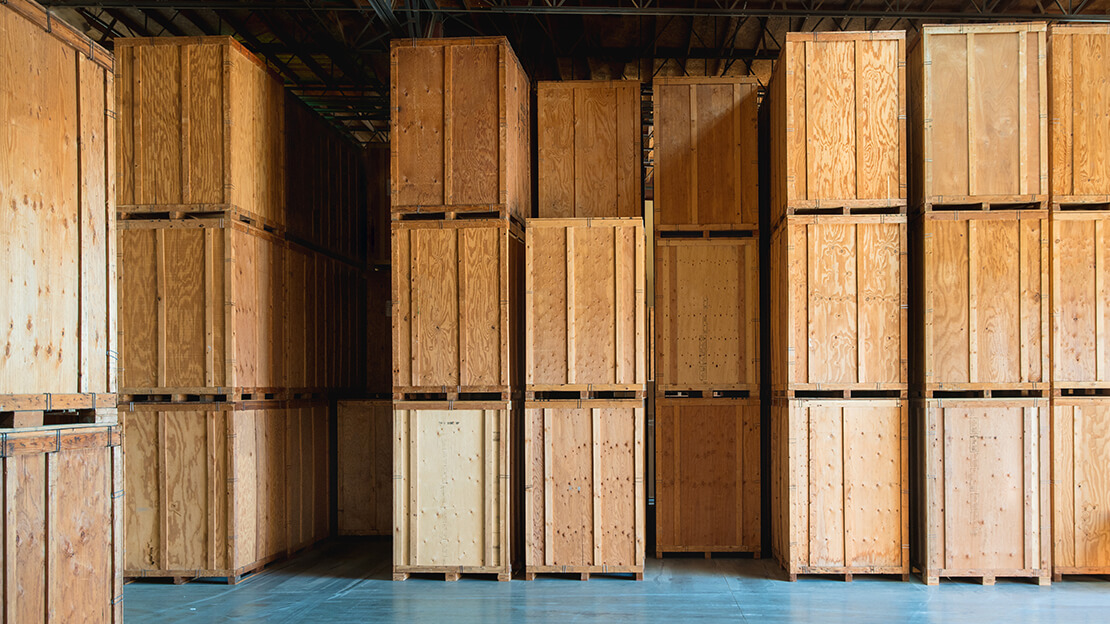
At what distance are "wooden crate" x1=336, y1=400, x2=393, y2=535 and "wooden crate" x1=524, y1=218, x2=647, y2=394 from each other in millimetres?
3576

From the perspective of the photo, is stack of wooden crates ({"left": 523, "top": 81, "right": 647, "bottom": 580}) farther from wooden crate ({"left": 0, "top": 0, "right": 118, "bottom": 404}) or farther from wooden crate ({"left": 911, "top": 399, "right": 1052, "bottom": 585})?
wooden crate ({"left": 0, "top": 0, "right": 118, "bottom": 404})

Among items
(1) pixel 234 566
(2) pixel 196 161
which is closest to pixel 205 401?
(1) pixel 234 566

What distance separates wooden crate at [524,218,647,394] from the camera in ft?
33.4

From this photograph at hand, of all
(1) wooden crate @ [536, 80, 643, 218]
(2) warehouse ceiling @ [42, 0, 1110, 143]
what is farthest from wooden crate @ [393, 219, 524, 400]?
(2) warehouse ceiling @ [42, 0, 1110, 143]

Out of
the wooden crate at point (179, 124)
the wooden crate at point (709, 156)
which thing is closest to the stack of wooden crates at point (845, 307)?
the wooden crate at point (709, 156)

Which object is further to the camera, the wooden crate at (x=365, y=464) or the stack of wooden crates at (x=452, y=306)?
the wooden crate at (x=365, y=464)

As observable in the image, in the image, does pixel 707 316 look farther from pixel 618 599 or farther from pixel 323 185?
pixel 323 185

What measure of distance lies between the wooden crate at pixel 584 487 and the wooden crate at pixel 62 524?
4.74 m

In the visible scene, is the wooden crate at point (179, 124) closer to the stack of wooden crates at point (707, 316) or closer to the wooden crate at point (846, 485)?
the stack of wooden crates at point (707, 316)

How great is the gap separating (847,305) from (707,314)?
2.06 m

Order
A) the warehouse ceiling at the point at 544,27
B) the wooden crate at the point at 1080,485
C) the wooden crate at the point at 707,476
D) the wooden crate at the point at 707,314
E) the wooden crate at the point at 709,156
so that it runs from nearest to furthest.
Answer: the wooden crate at the point at 1080,485
the wooden crate at the point at 707,476
the wooden crate at the point at 707,314
the wooden crate at the point at 709,156
the warehouse ceiling at the point at 544,27

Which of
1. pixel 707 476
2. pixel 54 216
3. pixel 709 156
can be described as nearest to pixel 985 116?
pixel 709 156

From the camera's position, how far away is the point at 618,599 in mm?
9180

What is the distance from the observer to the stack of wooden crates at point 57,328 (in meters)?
5.41
